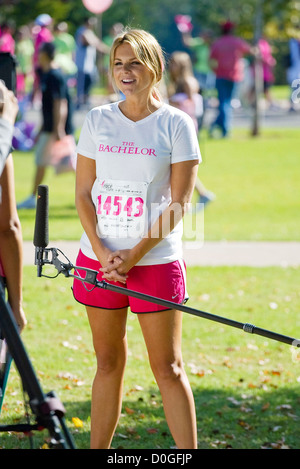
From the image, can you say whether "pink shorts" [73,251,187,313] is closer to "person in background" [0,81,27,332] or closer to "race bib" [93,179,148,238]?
"race bib" [93,179,148,238]

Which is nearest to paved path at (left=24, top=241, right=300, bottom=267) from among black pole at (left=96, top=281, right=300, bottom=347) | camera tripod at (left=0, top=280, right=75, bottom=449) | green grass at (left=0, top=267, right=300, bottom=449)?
green grass at (left=0, top=267, right=300, bottom=449)

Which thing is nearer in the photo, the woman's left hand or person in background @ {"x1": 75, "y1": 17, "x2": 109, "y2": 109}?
the woman's left hand

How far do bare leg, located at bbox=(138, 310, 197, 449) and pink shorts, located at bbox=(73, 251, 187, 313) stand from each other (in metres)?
0.06

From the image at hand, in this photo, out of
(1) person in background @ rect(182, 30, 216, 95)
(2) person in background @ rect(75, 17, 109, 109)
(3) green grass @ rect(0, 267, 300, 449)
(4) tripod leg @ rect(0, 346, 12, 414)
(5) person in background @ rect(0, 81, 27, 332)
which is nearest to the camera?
(5) person in background @ rect(0, 81, 27, 332)

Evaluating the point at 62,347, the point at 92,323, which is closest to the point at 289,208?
the point at 62,347

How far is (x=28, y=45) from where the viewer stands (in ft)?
75.5

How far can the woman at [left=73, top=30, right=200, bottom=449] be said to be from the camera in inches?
141

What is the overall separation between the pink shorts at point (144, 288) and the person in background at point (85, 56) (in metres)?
19.2

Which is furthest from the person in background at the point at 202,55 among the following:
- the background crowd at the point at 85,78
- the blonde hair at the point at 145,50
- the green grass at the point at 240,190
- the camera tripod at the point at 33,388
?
the camera tripod at the point at 33,388

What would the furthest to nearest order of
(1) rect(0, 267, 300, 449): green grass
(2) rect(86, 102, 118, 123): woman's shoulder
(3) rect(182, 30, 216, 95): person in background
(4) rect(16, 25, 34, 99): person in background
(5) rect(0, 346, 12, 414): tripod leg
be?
(3) rect(182, 30, 216, 95): person in background < (4) rect(16, 25, 34, 99): person in background < (1) rect(0, 267, 300, 449): green grass < (2) rect(86, 102, 118, 123): woman's shoulder < (5) rect(0, 346, 12, 414): tripod leg

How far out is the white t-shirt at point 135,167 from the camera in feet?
11.7

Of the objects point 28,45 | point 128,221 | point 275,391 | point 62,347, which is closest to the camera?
point 128,221
